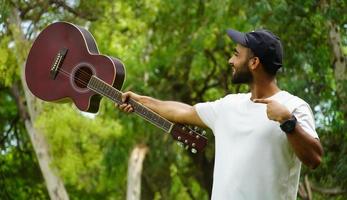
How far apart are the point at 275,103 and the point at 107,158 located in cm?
1451

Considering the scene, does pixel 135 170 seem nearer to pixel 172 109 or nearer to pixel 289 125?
pixel 172 109

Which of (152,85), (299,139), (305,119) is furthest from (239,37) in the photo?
(152,85)

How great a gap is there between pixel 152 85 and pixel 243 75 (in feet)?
47.3

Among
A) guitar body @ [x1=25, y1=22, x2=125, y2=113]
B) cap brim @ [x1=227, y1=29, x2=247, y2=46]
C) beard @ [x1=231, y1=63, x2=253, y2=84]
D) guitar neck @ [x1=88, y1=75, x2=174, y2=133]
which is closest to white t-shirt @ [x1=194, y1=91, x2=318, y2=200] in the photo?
beard @ [x1=231, y1=63, x2=253, y2=84]

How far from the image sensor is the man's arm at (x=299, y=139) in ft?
12.0

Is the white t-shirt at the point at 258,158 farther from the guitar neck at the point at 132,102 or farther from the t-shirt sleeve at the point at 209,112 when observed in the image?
the guitar neck at the point at 132,102

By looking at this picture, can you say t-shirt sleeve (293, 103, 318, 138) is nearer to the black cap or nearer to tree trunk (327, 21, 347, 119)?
the black cap

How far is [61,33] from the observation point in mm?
5145

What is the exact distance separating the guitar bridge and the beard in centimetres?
126

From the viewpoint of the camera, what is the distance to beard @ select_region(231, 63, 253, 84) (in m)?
4.07

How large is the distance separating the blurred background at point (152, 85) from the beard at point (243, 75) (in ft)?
23.9

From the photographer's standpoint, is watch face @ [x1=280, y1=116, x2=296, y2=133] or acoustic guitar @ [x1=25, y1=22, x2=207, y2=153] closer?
watch face @ [x1=280, y1=116, x2=296, y2=133]

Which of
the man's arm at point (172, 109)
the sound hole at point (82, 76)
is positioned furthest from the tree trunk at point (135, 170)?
the man's arm at point (172, 109)

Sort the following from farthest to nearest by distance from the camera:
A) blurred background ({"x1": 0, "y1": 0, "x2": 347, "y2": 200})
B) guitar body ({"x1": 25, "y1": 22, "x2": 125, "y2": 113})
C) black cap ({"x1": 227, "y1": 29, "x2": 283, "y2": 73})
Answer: blurred background ({"x1": 0, "y1": 0, "x2": 347, "y2": 200})
guitar body ({"x1": 25, "y1": 22, "x2": 125, "y2": 113})
black cap ({"x1": 227, "y1": 29, "x2": 283, "y2": 73})
